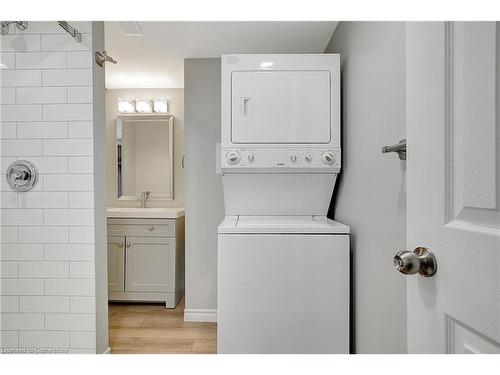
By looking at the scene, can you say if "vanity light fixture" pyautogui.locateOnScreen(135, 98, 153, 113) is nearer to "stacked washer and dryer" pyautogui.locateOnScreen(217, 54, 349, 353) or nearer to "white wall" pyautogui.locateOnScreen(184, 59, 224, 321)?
"white wall" pyautogui.locateOnScreen(184, 59, 224, 321)

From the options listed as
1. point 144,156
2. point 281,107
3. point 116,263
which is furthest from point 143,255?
point 281,107

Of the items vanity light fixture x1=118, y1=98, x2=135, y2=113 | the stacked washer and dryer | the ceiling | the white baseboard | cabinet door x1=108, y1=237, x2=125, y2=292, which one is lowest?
the white baseboard

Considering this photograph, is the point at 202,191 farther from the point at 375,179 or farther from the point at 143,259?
the point at 375,179

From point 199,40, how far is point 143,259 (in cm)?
198

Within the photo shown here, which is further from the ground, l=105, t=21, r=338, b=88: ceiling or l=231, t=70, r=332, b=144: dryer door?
l=105, t=21, r=338, b=88: ceiling

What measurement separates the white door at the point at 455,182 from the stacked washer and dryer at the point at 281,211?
0.95 m

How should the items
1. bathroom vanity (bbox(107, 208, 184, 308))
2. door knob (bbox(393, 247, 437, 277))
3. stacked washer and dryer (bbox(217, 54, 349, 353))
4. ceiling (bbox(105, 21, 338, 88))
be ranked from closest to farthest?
door knob (bbox(393, 247, 437, 277))
stacked washer and dryer (bbox(217, 54, 349, 353))
ceiling (bbox(105, 21, 338, 88))
bathroom vanity (bbox(107, 208, 184, 308))

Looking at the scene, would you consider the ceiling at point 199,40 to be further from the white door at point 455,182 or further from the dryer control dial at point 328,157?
the white door at point 455,182

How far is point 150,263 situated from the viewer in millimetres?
3154

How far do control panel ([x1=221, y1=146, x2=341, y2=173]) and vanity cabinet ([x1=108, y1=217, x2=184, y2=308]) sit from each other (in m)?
1.42

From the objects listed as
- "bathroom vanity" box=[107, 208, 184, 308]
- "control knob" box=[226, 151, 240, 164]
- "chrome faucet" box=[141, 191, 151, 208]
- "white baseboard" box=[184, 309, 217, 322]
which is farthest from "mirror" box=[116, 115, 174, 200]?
"control knob" box=[226, 151, 240, 164]

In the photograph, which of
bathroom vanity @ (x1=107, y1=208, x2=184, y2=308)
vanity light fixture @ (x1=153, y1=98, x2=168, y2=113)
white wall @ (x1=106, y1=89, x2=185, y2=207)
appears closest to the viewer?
bathroom vanity @ (x1=107, y1=208, x2=184, y2=308)

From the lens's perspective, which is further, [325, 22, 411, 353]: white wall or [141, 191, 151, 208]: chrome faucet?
[141, 191, 151, 208]: chrome faucet

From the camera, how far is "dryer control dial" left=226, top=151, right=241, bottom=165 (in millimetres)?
1955
